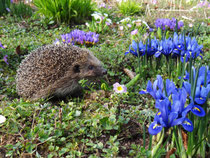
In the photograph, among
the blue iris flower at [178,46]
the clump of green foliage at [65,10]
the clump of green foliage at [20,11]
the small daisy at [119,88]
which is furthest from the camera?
the clump of green foliage at [20,11]

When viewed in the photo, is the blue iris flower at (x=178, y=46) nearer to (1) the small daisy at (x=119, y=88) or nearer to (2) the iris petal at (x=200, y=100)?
(1) the small daisy at (x=119, y=88)

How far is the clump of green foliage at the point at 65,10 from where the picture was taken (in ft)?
22.3

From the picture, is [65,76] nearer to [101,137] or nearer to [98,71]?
[98,71]

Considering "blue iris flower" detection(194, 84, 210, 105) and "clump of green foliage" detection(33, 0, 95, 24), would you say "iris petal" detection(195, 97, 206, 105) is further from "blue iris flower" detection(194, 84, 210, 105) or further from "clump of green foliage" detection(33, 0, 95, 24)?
"clump of green foliage" detection(33, 0, 95, 24)

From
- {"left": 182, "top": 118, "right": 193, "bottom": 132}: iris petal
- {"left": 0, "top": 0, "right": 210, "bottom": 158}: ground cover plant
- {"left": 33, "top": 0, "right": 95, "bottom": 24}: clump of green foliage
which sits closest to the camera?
{"left": 182, "top": 118, "right": 193, "bottom": 132}: iris petal

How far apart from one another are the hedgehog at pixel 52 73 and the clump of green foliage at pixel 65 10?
3428mm

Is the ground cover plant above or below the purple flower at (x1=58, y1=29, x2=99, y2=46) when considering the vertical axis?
below

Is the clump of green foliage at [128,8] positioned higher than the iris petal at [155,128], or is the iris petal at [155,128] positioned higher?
the clump of green foliage at [128,8]

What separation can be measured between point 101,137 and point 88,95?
4.37 ft

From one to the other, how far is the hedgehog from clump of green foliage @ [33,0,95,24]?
3.43 m

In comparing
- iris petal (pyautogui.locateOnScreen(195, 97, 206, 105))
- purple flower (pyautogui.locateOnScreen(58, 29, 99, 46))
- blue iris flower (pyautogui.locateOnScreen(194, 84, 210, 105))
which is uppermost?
purple flower (pyautogui.locateOnScreen(58, 29, 99, 46))

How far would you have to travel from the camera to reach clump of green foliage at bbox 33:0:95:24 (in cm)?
680

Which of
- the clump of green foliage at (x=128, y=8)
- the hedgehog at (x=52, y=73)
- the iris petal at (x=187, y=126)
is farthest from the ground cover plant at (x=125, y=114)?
the clump of green foliage at (x=128, y=8)

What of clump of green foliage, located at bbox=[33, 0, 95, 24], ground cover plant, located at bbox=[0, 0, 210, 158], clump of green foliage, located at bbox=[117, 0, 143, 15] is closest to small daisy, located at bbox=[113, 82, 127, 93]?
ground cover plant, located at bbox=[0, 0, 210, 158]
